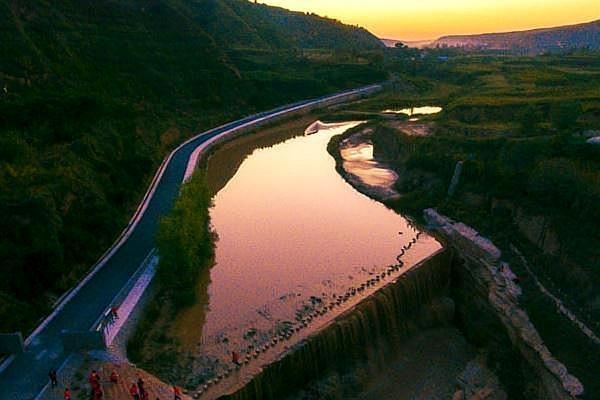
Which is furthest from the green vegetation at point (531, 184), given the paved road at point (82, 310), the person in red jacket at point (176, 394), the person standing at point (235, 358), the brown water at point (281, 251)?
the paved road at point (82, 310)

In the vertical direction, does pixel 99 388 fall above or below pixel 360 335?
above

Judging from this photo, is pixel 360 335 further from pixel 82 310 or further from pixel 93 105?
pixel 93 105

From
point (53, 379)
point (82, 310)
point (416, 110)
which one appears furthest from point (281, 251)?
point (416, 110)

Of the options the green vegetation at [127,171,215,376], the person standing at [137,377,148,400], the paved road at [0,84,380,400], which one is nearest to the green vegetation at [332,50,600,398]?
the person standing at [137,377,148,400]

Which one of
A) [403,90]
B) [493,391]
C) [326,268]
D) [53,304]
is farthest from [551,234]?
[403,90]

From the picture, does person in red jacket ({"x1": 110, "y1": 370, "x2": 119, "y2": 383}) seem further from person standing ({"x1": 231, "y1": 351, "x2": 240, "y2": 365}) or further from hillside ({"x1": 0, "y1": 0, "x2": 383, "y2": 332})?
hillside ({"x1": 0, "y1": 0, "x2": 383, "y2": 332})

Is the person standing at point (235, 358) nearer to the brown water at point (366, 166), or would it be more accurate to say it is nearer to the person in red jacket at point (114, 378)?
the person in red jacket at point (114, 378)
